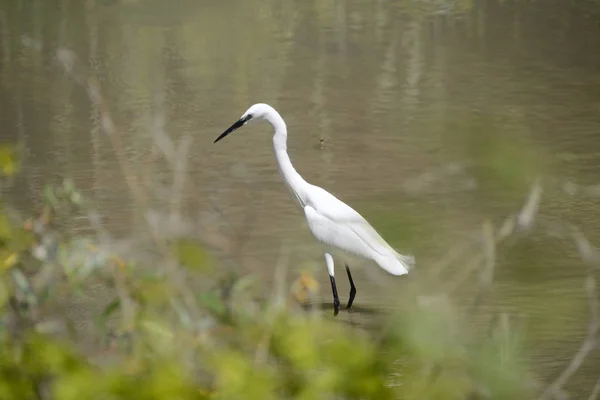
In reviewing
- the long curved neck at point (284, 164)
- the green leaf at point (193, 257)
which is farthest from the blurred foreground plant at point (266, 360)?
the long curved neck at point (284, 164)

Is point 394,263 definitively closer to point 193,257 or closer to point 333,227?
point 333,227

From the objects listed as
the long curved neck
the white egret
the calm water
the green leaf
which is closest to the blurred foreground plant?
the green leaf

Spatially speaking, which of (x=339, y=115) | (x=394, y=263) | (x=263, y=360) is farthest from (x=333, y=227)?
(x=339, y=115)

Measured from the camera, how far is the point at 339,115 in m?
8.11

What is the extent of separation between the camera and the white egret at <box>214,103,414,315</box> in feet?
13.5

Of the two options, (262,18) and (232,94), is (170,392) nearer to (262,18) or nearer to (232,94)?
(232,94)

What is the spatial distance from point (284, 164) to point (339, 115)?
3735mm

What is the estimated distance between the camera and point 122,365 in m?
1.36

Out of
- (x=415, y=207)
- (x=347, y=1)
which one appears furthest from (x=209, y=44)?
(x=415, y=207)

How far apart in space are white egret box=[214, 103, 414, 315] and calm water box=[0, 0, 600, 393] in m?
0.25

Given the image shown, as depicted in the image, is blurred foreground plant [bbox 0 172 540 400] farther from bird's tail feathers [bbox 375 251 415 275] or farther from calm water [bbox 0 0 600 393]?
bird's tail feathers [bbox 375 251 415 275]

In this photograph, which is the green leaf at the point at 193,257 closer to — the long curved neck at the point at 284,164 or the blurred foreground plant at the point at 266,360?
the blurred foreground plant at the point at 266,360

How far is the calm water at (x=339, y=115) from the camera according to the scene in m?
4.49

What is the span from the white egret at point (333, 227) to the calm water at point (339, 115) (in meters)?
0.25
